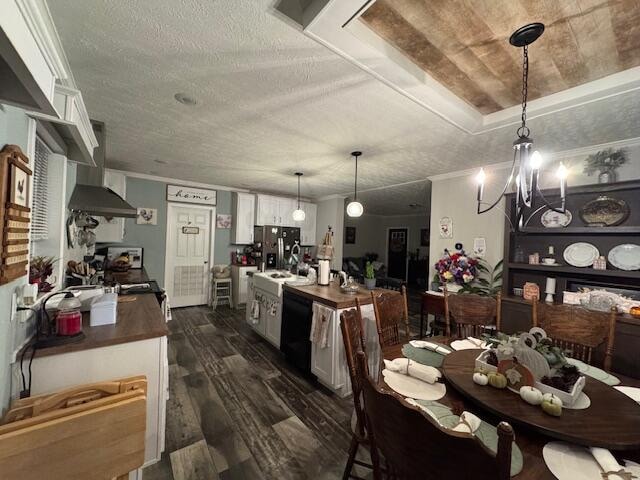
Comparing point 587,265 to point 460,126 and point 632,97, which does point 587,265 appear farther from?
point 460,126

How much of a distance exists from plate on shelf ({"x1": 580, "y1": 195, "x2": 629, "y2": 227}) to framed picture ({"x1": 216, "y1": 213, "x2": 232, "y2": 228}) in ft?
17.8

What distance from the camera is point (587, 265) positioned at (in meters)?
2.51

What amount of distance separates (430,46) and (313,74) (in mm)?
707

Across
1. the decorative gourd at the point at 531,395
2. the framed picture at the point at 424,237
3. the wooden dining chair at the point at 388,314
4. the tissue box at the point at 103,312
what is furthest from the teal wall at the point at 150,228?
the framed picture at the point at 424,237

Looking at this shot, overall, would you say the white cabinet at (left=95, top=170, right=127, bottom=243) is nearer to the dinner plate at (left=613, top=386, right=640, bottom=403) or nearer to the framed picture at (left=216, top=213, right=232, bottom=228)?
the framed picture at (left=216, top=213, right=232, bottom=228)

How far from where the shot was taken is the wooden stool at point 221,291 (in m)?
4.94

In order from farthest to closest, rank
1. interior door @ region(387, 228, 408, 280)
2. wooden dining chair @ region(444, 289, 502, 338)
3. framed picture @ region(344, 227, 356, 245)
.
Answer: interior door @ region(387, 228, 408, 280)
framed picture @ region(344, 227, 356, 245)
wooden dining chair @ region(444, 289, 502, 338)

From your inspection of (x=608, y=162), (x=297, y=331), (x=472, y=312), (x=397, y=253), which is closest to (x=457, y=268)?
(x=472, y=312)

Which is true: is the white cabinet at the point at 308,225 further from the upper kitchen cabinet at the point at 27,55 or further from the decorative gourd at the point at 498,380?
the decorative gourd at the point at 498,380

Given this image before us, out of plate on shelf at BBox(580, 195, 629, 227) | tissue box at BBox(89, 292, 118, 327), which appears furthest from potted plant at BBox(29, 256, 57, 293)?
plate on shelf at BBox(580, 195, 629, 227)

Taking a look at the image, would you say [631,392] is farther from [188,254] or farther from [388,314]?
[188,254]

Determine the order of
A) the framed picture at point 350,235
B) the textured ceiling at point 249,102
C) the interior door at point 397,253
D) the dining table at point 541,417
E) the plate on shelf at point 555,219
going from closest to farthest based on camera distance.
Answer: the dining table at point 541,417 → the textured ceiling at point 249,102 → the plate on shelf at point 555,219 → the framed picture at point 350,235 → the interior door at point 397,253

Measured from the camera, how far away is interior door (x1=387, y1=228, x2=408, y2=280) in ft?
28.7

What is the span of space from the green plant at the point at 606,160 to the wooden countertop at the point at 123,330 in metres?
4.03
